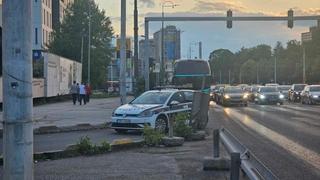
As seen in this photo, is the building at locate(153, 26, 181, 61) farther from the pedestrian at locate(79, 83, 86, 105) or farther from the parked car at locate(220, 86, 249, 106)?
the pedestrian at locate(79, 83, 86, 105)

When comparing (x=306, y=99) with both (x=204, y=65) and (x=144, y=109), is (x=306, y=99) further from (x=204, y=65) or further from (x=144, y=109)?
(x=144, y=109)

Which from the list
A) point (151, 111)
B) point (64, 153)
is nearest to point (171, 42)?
point (151, 111)

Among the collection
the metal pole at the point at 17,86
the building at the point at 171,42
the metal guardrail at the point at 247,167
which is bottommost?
the metal guardrail at the point at 247,167

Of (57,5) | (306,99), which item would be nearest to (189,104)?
(306,99)

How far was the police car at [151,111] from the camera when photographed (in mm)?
19531

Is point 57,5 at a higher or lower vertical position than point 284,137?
higher

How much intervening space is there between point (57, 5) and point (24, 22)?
111261 millimetres

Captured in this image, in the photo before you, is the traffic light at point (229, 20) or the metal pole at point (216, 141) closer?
the metal pole at point (216, 141)

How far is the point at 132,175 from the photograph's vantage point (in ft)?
34.9

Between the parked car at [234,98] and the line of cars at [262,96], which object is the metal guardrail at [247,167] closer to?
the parked car at [234,98]

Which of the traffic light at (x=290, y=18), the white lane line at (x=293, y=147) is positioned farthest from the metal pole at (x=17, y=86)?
the traffic light at (x=290, y=18)

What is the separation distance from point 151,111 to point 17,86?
1470 cm

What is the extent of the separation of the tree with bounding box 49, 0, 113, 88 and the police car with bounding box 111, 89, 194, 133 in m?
62.4

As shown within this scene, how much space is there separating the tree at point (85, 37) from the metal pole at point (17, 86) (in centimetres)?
7823
